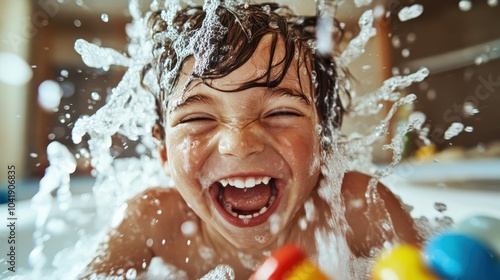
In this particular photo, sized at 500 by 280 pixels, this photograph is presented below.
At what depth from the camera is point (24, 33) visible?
4.47ft

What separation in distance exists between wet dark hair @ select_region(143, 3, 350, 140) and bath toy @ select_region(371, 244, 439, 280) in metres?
0.33

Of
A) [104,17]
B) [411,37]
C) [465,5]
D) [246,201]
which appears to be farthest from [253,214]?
[465,5]

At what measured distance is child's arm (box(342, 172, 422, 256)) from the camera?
790mm

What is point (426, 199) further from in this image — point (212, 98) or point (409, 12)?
point (212, 98)

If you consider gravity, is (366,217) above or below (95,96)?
below

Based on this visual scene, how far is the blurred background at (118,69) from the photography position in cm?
99

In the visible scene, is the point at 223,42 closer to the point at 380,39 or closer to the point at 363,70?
the point at 363,70

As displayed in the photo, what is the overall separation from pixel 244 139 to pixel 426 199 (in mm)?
943

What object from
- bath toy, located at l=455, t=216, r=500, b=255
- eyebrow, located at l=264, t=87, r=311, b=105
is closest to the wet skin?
eyebrow, located at l=264, t=87, r=311, b=105

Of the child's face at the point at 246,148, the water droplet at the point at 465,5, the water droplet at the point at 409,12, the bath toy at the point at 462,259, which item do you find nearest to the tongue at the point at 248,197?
the child's face at the point at 246,148

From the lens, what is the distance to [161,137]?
2.71 feet

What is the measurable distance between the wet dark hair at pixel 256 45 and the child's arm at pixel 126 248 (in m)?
0.21

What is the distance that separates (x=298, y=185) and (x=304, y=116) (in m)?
0.11

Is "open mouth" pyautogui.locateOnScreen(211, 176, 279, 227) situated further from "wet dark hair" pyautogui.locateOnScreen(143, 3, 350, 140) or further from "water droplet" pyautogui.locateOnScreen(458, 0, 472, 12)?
"water droplet" pyautogui.locateOnScreen(458, 0, 472, 12)
